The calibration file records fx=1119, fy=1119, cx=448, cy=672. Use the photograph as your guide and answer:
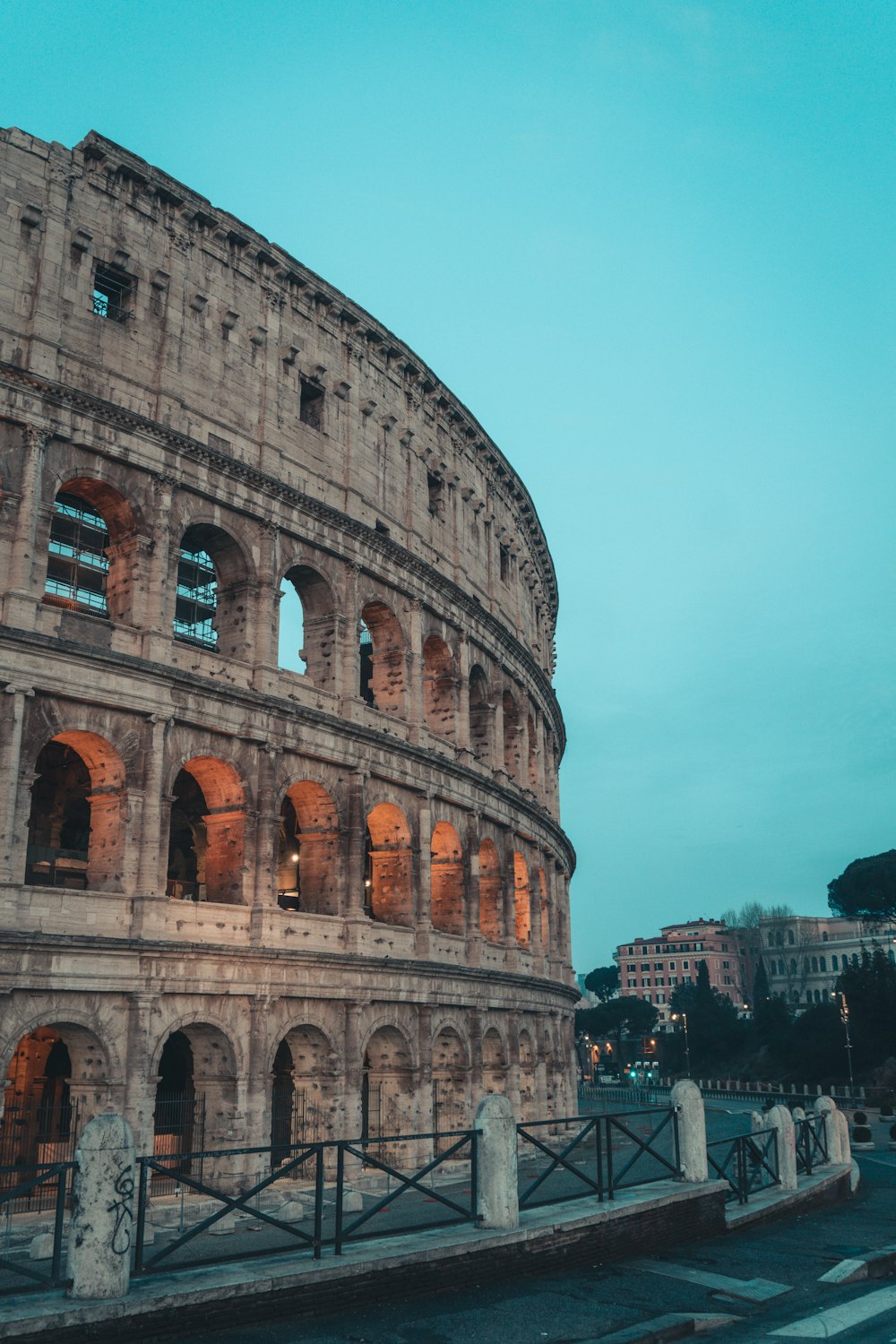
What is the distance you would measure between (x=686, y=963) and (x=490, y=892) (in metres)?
117

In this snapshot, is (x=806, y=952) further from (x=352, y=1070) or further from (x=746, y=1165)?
(x=746, y=1165)

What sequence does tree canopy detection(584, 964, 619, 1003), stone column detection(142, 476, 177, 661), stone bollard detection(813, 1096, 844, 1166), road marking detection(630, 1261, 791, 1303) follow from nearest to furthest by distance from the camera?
road marking detection(630, 1261, 791, 1303) → stone column detection(142, 476, 177, 661) → stone bollard detection(813, 1096, 844, 1166) → tree canopy detection(584, 964, 619, 1003)

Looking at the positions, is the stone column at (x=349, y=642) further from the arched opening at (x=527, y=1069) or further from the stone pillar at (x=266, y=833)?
the arched opening at (x=527, y=1069)

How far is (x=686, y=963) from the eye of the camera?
14138cm

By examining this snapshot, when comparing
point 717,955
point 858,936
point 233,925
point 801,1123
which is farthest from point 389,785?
point 717,955

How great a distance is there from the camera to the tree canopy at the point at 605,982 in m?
152

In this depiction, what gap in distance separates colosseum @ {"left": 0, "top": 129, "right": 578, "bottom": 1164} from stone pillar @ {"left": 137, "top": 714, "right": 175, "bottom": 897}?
2.0 inches

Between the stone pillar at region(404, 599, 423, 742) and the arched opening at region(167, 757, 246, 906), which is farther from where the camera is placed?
the stone pillar at region(404, 599, 423, 742)

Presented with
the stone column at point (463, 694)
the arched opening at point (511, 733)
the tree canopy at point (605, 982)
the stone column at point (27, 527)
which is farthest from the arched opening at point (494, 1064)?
the tree canopy at point (605, 982)

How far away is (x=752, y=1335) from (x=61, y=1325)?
20.5 ft

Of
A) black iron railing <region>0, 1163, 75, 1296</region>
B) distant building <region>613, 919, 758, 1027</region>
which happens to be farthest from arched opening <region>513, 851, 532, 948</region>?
distant building <region>613, 919, 758, 1027</region>

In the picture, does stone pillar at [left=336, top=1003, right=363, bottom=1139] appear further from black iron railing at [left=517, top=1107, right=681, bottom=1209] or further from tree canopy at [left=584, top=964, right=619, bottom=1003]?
tree canopy at [left=584, top=964, right=619, bottom=1003]

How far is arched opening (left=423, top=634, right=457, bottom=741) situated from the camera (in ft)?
99.0

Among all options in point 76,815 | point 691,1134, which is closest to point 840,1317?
point 691,1134
